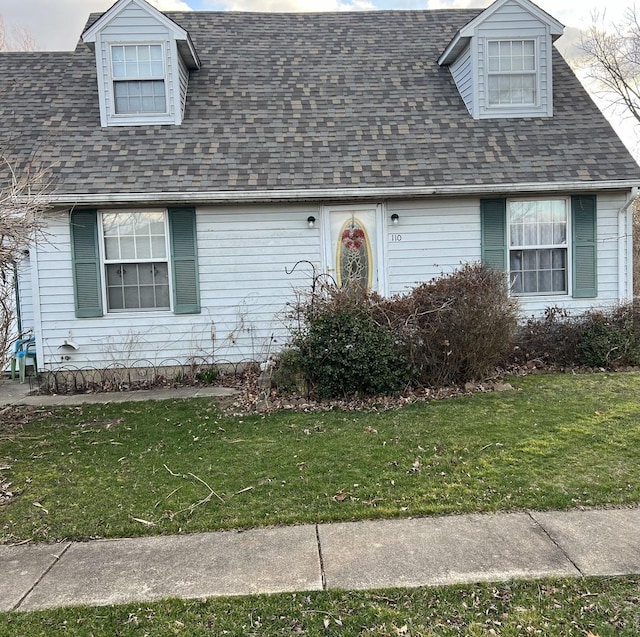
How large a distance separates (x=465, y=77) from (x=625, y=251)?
443cm

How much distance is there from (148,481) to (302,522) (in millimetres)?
1626

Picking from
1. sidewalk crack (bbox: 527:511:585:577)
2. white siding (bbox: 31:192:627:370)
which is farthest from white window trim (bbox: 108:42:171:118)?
sidewalk crack (bbox: 527:511:585:577)

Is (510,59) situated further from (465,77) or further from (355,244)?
(355,244)

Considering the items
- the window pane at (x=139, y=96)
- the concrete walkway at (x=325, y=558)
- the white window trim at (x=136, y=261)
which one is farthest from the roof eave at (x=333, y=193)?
the concrete walkway at (x=325, y=558)

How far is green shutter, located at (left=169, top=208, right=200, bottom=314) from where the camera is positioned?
8703 mm

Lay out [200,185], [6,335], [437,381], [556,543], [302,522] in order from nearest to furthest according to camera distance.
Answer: [556,543] → [302,522] → [6,335] → [437,381] → [200,185]

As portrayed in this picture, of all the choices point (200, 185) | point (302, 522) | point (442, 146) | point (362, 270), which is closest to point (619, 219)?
point (442, 146)

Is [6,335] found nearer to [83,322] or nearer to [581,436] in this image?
[83,322]

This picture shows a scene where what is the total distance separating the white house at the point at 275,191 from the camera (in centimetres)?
864

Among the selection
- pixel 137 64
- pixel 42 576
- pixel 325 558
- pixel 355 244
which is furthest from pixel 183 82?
pixel 325 558

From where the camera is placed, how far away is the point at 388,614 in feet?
8.86

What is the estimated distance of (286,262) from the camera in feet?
29.5

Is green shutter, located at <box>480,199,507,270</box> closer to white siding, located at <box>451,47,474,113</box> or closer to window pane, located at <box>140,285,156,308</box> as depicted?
white siding, located at <box>451,47,474,113</box>

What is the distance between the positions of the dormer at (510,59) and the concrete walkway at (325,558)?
8262 millimetres
